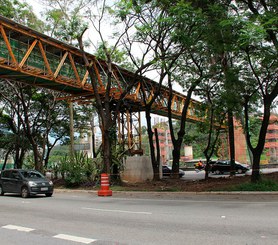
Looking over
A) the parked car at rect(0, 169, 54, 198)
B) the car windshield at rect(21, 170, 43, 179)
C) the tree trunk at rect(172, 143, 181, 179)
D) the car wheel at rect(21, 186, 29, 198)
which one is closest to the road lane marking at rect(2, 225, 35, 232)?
the parked car at rect(0, 169, 54, 198)

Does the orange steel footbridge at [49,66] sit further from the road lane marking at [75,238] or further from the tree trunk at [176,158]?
the road lane marking at [75,238]

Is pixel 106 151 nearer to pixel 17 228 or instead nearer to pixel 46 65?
pixel 46 65

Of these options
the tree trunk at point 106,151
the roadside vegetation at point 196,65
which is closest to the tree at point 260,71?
the roadside vegetation at point 196,65

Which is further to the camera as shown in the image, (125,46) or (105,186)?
(125,46)

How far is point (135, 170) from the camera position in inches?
1100

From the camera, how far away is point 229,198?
15031 mm

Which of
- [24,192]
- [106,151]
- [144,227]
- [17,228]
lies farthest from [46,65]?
[144,227]

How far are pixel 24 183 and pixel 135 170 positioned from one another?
11418 millimetres

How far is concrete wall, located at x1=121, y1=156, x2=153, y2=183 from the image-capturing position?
2783 cm

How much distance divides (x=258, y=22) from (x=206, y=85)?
35.9ft

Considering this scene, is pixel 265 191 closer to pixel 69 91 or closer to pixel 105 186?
pixel 105 186

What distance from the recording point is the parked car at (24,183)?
59.0 ft

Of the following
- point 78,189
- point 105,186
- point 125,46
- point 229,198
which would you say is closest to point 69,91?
point 125,46

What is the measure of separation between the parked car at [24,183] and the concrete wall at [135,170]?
971 centimetres
